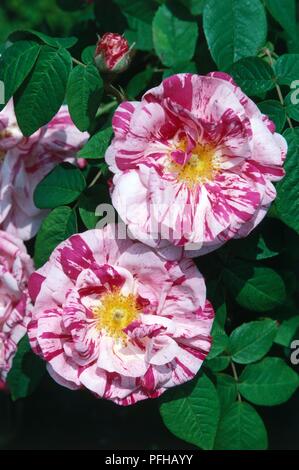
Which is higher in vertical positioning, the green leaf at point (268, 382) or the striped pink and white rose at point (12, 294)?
the striped pink and white rose at point (12, 294)

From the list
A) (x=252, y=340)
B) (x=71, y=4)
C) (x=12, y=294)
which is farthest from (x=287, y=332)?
(x=71, y=4)

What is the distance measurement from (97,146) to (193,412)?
0.38 meters

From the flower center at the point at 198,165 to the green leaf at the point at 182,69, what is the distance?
0.74 feet

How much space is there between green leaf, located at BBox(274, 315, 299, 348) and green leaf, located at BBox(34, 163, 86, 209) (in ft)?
1.33

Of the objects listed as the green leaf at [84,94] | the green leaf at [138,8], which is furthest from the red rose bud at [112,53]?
the green leaf at [138,8]

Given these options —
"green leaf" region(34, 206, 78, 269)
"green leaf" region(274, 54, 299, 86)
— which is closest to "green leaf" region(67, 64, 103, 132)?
"green leaf" region(34, 206, 78, 269)

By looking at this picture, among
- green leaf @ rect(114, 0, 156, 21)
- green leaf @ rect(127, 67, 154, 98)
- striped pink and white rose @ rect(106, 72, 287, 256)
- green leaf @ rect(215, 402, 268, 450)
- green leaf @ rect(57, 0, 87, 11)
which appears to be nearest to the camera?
striped pink and white rose @ rect(106, 72, 287, 256)

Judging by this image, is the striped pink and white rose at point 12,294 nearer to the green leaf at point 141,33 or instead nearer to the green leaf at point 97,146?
the green leaf at point 97,146

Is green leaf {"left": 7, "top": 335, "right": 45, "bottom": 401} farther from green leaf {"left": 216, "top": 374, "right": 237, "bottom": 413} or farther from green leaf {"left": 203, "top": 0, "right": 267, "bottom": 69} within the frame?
green leaf {"left": 203, "top": 0, "right": 267, "bottom": 69}

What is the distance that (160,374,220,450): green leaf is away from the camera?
3.34 ft

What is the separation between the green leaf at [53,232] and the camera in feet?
3.38

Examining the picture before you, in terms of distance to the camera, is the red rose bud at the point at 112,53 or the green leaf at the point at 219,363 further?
the green leaf at the point at 219,363

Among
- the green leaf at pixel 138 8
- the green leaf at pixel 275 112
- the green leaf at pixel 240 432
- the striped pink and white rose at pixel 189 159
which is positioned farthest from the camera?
the green leaf at pixel 138 8
